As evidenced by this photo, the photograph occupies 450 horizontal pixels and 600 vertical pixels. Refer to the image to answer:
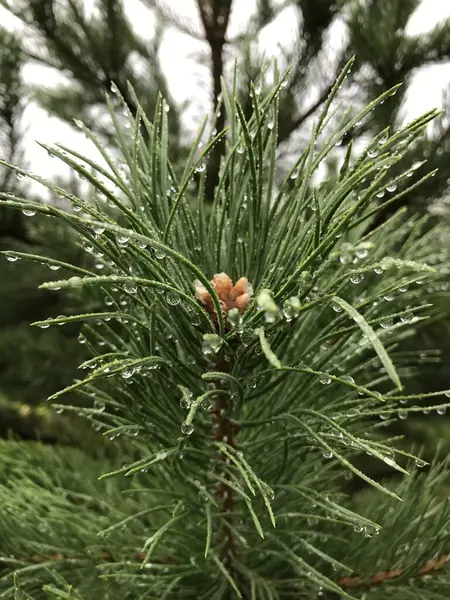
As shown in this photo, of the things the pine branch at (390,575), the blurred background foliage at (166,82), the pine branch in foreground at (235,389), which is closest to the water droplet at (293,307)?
the pine branch in foreground at (235,389)

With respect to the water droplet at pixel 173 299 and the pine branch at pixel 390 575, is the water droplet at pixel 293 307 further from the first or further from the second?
the pine branch at pixel 390 575

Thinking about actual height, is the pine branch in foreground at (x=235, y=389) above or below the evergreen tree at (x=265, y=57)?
below

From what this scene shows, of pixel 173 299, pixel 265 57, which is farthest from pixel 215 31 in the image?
pixel 173 299

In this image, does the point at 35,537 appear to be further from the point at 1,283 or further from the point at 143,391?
the point at 1,283

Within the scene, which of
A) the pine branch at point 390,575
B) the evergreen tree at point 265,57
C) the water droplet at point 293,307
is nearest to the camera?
the water droplet at point 293,307

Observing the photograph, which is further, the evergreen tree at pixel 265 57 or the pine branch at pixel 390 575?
the evergreen tree at pixel 265 57

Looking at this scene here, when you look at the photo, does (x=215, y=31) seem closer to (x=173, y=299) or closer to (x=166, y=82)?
(x=166, y=82)

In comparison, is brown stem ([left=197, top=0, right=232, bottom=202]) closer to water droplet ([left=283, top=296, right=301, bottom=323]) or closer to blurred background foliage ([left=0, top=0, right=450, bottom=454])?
blurred background foliage ([left=0, top=0, right=450, bottom=454])
